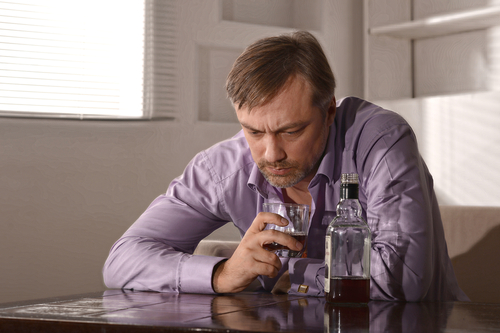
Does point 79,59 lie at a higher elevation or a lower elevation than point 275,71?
higher

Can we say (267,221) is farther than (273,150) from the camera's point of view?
No

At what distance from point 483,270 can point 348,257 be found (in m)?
1.06

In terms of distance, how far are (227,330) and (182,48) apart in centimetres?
238

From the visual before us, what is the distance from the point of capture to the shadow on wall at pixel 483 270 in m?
1.88

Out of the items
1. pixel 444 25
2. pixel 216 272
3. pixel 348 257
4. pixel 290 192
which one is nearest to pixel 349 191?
pixel 348 257

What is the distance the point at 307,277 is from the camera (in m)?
1.24

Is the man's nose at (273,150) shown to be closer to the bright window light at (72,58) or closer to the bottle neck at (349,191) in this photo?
the bottle neck at (349,191)

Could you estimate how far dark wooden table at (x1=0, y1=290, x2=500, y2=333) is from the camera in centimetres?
80

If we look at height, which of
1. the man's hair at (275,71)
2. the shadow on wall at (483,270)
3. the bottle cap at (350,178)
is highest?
the man's hair at (275,71)

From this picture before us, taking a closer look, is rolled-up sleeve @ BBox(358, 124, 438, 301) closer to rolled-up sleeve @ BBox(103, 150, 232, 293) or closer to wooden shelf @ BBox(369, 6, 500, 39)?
rolled-up sleeve @ BBox(103, 150, 232, 293)

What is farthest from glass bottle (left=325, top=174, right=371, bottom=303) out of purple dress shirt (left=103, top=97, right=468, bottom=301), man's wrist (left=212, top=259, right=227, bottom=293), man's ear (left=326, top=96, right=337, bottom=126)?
man's ear (left=326, top=96, right=337, bottom=126)

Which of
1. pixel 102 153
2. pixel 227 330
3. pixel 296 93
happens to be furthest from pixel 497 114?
pixel 227 330

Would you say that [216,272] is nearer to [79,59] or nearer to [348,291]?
[348,291]

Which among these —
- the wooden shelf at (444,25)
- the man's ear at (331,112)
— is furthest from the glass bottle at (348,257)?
the wooden shelf at (444,25)
